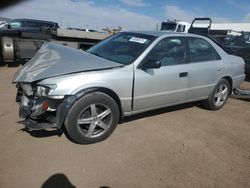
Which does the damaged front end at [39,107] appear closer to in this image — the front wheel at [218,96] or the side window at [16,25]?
the front wheel at [218,96]

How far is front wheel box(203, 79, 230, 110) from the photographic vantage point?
5.42 m

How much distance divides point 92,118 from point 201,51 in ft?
8.69

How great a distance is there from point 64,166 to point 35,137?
899 millimetres

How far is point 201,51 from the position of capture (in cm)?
507

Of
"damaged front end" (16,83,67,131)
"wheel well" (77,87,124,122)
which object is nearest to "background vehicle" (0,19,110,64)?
"damaged front end" (16,83,67,131)

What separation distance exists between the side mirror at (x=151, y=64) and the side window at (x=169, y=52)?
99 mm

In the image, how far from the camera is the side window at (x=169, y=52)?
14.1ft

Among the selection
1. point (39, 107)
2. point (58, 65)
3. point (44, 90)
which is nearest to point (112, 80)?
point (58, 65)

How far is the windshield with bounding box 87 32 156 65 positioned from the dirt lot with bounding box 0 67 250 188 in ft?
3.83

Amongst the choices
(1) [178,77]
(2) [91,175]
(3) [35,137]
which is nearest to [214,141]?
(1) [178,77]

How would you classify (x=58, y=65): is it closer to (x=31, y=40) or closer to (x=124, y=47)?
(x=124, y=47)

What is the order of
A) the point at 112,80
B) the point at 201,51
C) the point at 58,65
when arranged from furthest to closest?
the point at 201,51 < the point at 112,80 < the point at 58,65

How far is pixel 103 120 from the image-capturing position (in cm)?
386

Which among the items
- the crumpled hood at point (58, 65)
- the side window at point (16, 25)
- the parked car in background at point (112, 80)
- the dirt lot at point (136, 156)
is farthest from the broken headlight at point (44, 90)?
the side window at point (16, 25)
